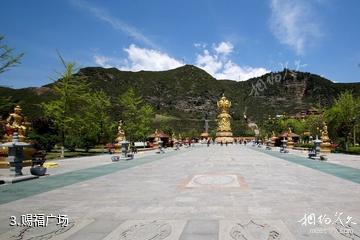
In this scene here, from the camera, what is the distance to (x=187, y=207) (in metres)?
9.29

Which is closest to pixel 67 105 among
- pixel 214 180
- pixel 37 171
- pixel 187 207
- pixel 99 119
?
pixel 99 119

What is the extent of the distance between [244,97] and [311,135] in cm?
12764

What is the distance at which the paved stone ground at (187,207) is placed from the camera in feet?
22.6

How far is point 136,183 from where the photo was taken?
571 inches

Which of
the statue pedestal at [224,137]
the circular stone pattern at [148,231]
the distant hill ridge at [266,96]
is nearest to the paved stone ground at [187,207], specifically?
the circular stone pattern at [148,231]

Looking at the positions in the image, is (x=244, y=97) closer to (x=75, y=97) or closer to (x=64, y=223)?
(x=75, y=97)

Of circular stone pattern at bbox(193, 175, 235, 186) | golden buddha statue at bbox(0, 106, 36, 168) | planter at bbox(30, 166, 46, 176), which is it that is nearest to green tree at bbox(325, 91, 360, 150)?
circular stone pattern at bbox(193, 175, 235, 186)

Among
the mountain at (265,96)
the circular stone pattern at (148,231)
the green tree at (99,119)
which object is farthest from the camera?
the mountain at (265,96)

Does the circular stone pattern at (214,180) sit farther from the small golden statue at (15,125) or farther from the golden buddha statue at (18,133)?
the small golden statue at (15,125)

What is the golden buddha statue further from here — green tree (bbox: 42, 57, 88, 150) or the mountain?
the mountain

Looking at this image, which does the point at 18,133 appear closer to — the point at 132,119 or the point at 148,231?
the point at 148,231

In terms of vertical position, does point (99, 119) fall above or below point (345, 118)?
below

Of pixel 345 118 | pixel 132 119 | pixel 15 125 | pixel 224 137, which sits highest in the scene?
pixel 132 119

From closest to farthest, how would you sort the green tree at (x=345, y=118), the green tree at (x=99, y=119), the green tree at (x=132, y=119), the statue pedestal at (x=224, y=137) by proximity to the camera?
1. the green tree at (x=99, y=119)
2. the green tree at (x=345, y=118)
3. the green tree at (x=132, y=119)
4. the statue pedestal at (x=224, y=137)
